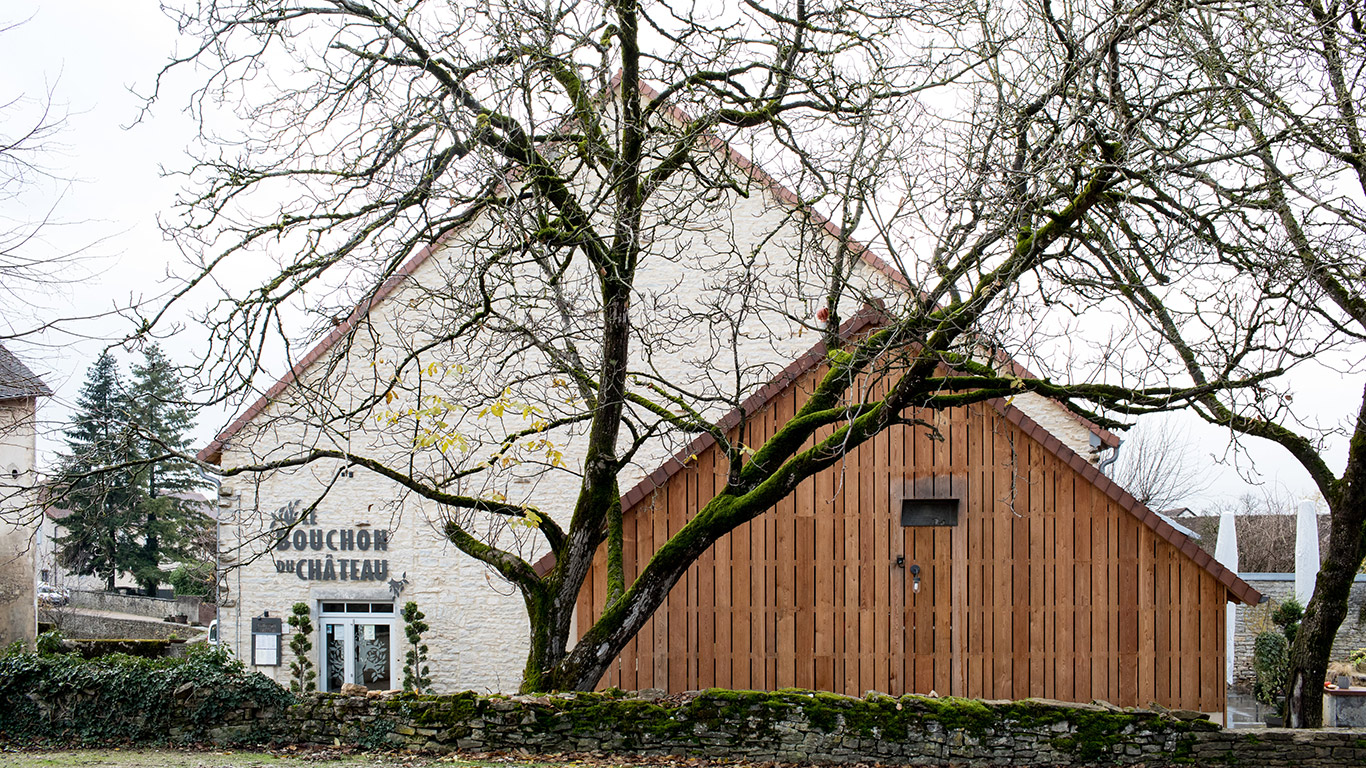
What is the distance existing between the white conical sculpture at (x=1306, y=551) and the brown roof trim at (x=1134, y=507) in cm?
799

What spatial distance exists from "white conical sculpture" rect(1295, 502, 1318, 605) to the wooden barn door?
32.3 ft

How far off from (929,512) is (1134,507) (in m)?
2.25

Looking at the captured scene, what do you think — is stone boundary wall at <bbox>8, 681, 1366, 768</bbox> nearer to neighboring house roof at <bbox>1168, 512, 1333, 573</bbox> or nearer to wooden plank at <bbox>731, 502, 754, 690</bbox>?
wooden plank at <bbox>731, 502, 754, 690</bbox>

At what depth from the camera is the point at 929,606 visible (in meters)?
11.8

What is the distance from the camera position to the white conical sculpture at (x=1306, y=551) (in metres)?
18.1

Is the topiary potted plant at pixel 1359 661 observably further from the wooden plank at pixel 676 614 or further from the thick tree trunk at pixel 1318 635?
the wooden plank at pixel 676 614

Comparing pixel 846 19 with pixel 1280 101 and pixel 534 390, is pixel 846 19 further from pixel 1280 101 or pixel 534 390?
pixel 534 390

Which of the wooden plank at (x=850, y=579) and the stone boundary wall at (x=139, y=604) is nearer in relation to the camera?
the wooden plank at (x=850, y=579)

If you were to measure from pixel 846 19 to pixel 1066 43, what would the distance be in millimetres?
2211

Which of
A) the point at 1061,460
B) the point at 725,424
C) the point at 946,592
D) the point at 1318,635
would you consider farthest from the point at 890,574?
the point at 1318,635

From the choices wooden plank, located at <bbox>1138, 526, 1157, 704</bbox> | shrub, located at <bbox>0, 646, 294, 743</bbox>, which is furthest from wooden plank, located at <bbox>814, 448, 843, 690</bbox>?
shrub, located at <bbox>0, 646, 294, 743</bbox>

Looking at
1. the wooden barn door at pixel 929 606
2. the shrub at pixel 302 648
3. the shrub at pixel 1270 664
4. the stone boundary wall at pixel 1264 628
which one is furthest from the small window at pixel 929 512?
the stone boundary wall at pixel 1264 628

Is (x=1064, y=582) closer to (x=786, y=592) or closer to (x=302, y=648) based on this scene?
(x=786, y=592)

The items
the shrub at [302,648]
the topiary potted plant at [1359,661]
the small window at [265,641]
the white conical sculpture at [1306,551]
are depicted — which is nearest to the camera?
the shrub at [302,648]
